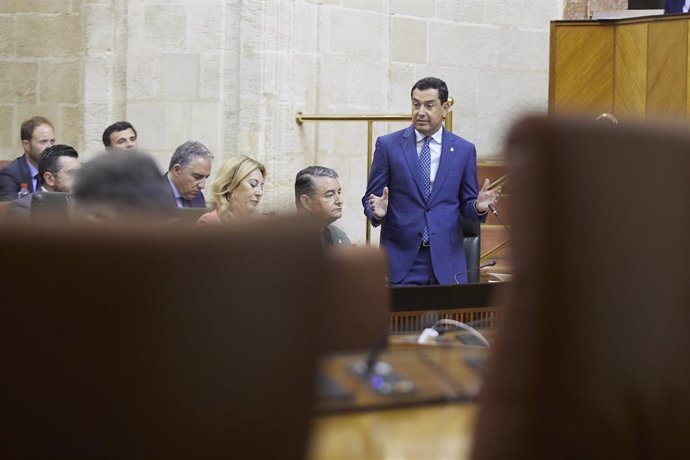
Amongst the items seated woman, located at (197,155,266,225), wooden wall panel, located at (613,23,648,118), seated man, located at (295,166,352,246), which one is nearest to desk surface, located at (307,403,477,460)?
seated woman, located at (197,155,266,225)

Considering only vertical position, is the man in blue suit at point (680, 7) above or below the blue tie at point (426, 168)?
above

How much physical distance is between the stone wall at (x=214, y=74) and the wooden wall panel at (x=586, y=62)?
5.15 feet

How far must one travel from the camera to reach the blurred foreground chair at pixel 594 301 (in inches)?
44.8

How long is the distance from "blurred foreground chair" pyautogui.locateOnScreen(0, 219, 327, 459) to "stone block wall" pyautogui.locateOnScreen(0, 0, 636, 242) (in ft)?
25.8

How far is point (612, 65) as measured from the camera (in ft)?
25.9

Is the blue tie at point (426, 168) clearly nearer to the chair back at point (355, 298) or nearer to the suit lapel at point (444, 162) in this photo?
the suit lapel at point (444, 162)

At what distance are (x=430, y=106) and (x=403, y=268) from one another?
91cm

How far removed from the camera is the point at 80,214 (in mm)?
1127

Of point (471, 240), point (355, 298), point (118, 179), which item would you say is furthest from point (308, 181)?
point (355, 298)

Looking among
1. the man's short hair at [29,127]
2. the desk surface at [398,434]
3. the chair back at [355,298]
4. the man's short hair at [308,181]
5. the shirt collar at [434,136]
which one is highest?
the man's short hair at [29,127]

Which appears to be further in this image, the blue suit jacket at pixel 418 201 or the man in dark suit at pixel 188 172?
the man in dark suit at pixel 188 172

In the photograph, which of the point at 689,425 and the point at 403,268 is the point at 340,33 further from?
the point at 689,425

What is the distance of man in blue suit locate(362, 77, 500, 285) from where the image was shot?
20.1 feet

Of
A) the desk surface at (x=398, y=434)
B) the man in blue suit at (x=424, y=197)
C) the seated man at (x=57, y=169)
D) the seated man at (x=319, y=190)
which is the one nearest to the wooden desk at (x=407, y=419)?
the desk surface at (x=398, y=434)
